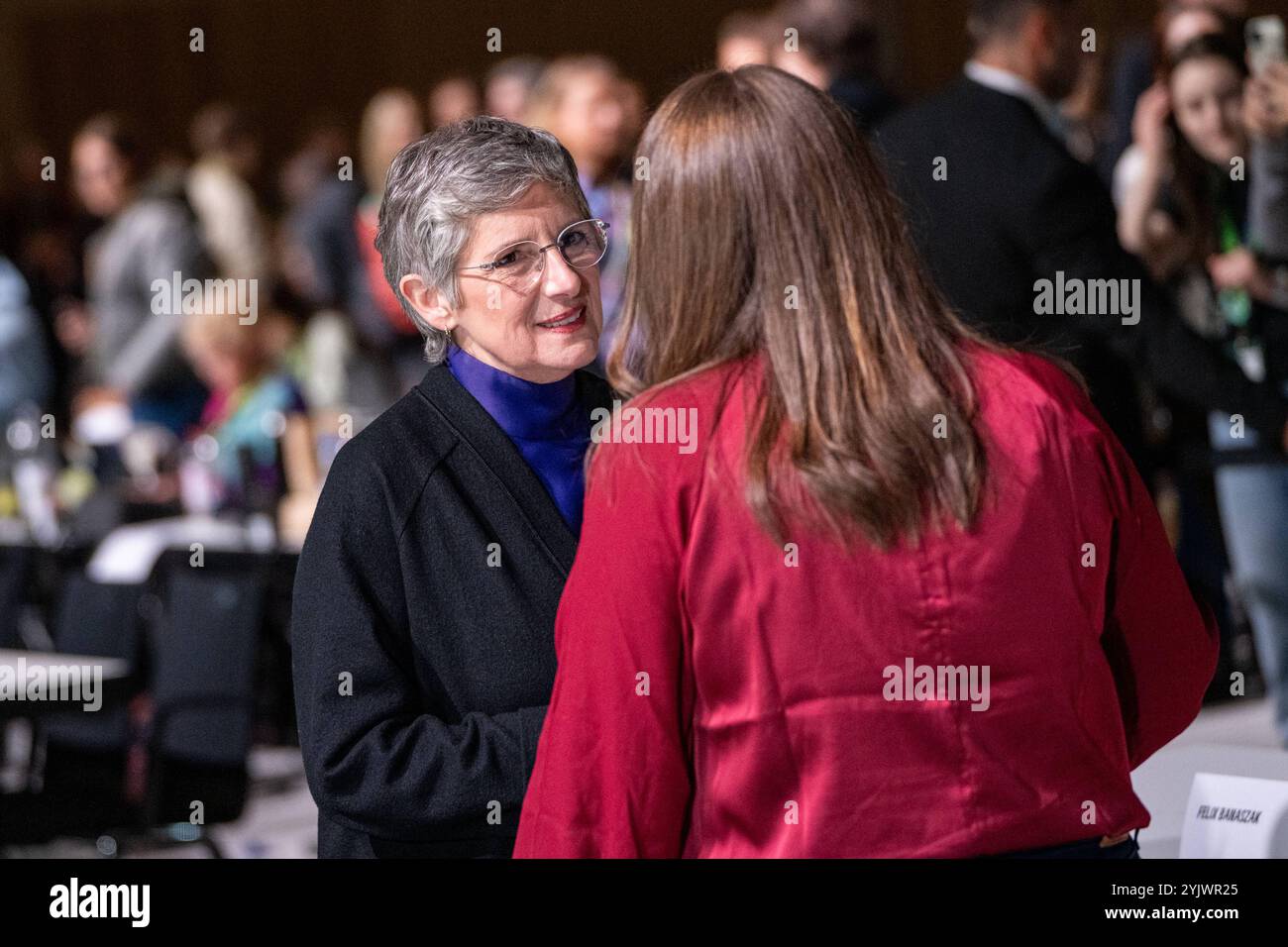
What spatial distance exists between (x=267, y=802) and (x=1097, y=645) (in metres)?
4.46

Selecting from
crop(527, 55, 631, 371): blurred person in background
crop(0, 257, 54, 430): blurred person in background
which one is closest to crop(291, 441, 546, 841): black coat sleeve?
crop(527, 55, 631, 371): blurred person in background

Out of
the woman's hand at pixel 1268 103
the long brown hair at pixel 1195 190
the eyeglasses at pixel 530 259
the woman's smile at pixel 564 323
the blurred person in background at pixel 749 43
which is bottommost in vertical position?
the woman's smile at pixel 564 323

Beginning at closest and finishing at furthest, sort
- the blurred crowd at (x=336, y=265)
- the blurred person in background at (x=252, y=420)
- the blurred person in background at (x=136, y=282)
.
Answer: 1. the blurred crowd at (x=336, y=265)
2. the blurred person in background at (x=252, y=420)
3. the blurred person in background at (x=136, y=282)

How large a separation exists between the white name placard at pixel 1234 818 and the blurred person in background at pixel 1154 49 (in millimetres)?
2538

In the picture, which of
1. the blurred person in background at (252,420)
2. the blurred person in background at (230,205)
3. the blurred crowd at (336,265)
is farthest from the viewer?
the blurred person in background at (230,205)

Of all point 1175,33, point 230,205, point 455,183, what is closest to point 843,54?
point 1175,33

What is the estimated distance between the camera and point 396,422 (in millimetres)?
1726

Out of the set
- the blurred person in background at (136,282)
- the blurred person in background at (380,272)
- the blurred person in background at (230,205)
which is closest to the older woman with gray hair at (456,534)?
the blurred person in background at (380,272)

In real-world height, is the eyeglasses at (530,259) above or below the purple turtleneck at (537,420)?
above

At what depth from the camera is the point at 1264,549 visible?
13.0 ft

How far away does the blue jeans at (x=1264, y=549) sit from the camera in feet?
12.8

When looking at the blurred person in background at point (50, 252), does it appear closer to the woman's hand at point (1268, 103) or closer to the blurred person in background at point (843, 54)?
the blurred person in background at point (843, 54)
